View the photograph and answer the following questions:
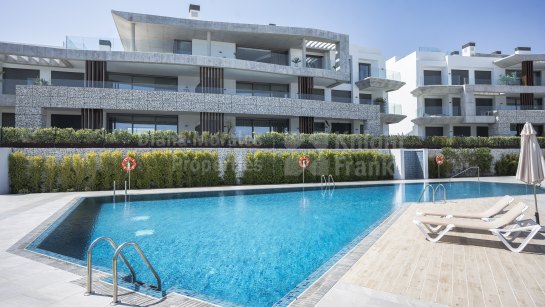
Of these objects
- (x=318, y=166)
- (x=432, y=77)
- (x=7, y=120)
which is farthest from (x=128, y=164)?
(x=432, y=77)

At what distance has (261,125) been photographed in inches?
1259

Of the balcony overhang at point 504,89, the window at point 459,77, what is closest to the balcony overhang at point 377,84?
the window at point 459,77

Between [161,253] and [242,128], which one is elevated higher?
[242,128]

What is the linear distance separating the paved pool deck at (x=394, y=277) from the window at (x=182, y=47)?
24110mm

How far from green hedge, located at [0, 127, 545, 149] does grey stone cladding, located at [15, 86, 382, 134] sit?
13.2ft

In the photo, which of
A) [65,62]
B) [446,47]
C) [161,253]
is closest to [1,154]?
[65,62]

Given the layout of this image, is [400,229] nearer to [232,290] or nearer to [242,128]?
[232,290]

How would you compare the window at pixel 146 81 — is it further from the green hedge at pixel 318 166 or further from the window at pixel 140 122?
the green hedge at pixel 318 166

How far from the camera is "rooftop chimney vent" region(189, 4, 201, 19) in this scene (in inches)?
1217

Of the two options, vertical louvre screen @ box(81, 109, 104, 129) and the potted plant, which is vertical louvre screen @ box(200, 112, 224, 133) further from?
the potted plant

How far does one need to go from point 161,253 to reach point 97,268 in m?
1.60

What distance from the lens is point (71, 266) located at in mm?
5781

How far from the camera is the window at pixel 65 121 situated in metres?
26.7

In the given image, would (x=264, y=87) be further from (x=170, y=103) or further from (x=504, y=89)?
(x=504, y=89)
